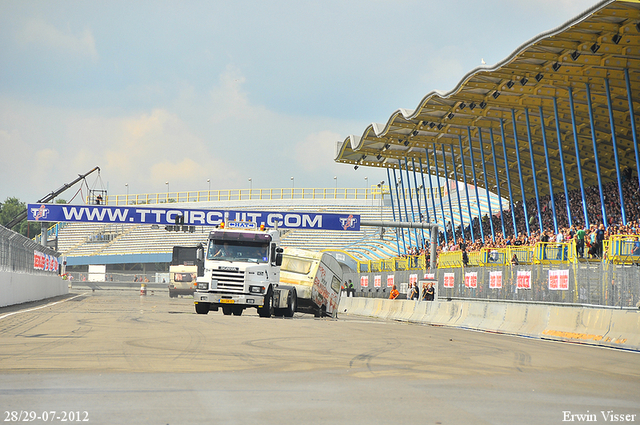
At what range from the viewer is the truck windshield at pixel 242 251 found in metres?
24.1

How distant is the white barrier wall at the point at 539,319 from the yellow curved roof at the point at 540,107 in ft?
36.4

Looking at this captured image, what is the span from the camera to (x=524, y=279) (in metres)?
23.5

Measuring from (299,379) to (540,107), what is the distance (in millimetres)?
33889

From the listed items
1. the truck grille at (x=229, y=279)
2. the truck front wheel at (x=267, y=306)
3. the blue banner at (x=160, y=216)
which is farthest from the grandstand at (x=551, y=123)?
A: the truck grille at (x=229, y=279)

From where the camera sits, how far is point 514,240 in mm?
38125

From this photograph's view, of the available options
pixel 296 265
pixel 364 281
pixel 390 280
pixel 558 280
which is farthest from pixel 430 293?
pixel 364 281

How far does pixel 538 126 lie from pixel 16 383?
136ft

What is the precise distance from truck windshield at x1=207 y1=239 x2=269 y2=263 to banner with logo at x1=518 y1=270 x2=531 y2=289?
804 centimetres

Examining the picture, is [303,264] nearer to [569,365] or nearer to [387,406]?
[569,365]

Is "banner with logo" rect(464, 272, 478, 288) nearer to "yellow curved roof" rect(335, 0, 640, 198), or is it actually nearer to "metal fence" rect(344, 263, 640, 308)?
"metal fence" rect(344, 263, 640, 308)

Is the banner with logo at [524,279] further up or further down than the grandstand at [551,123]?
further down

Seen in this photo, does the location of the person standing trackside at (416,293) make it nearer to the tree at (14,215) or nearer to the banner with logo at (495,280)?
the banner with logo at (495,280)

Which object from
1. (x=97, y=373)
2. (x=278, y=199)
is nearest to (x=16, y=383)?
(x=97, y=373)

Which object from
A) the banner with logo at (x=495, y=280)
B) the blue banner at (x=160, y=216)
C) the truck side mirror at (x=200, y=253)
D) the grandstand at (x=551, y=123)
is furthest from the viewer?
the blue banner at (x=160, y=216)
